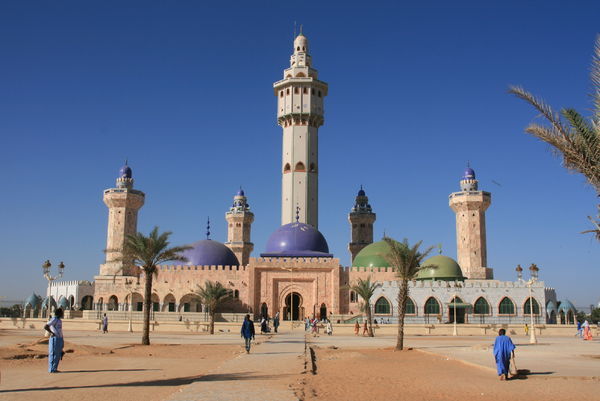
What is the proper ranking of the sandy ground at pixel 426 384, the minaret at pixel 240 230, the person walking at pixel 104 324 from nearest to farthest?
the sandy ground at pixel 426 384 < the person walking at pixel 104 324 < the minaret at pixel 240 230

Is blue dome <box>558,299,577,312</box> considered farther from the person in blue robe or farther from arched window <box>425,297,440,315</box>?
the person in blue robe

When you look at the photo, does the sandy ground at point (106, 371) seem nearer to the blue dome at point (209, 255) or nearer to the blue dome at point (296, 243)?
the blue dome at point (296, 243)

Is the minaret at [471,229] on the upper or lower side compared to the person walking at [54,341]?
upper

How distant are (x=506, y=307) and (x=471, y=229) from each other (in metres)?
8.67

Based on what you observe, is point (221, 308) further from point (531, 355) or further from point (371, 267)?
point (531, 355)

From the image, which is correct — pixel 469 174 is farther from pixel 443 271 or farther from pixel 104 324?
pixel 104 324

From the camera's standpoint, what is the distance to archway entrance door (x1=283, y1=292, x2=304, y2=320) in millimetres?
43469

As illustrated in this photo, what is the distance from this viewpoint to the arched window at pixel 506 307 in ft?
134

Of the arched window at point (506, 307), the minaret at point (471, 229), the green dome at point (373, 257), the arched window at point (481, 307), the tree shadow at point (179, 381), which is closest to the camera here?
the tree shadow at point (179, 381)

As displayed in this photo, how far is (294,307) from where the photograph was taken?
44094 mm

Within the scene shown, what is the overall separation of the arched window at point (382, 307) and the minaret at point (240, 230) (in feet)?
78.3

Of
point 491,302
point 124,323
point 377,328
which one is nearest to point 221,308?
point 124,323

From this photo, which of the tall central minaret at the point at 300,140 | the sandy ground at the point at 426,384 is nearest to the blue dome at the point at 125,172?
the tall central minaret at the point at 300,140

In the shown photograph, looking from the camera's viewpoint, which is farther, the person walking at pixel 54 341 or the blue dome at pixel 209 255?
the blue dome at pixel 209 255
